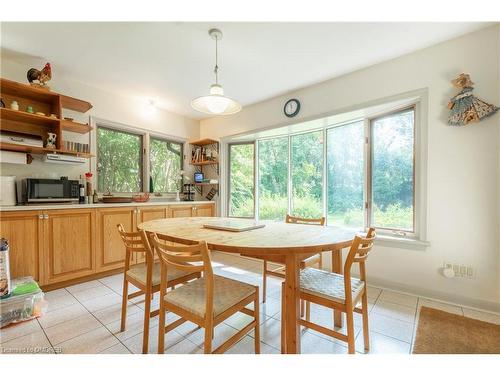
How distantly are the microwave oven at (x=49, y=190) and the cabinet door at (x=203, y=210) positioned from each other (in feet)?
5.27

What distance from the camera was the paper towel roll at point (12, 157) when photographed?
2.22 metres

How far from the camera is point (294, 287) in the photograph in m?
1.22

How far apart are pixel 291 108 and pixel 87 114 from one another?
2795 mm

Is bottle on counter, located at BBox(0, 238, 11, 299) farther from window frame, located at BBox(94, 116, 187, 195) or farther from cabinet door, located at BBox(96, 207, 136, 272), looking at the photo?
window frame, located at BBox(94, 116, 187, 195)

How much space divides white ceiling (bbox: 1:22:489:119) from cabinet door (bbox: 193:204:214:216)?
189 cm

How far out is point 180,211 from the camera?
3.43 m

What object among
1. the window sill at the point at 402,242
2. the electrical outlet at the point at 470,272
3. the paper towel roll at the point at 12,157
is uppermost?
the paper towel roll at the point at 12,157

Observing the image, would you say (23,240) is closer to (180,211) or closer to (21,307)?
(21,307)

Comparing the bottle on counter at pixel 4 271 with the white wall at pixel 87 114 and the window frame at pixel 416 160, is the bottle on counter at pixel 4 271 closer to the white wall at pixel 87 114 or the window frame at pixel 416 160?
the white wall at pixel 87 114

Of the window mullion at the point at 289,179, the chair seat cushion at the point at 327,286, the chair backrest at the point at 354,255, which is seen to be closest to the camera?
the chair backrest at the point at 354,255

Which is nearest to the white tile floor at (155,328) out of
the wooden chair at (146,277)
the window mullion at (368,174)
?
the wooden chair at (146,277)

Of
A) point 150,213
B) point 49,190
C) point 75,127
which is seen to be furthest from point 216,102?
point 49,190

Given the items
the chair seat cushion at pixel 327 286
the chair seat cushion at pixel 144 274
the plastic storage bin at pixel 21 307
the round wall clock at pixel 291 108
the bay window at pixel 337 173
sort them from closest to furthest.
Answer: the chair seat cushion at pixel 327 286 < the chair seat cushion at pixel 144 274 < the plastic storage bin at pixel 21 307 < the bay window at pixel 337 173 < the round wall clock at pixel 291 108
